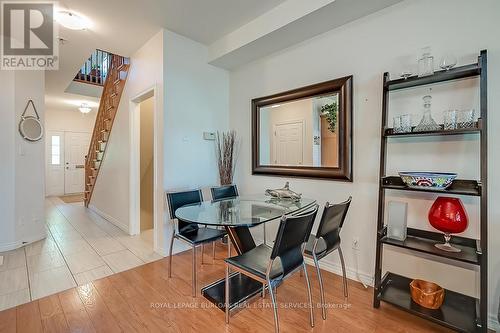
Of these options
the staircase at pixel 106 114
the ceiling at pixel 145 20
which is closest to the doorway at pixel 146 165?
the staircase at pixel 106 114

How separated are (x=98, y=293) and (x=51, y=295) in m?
0.38

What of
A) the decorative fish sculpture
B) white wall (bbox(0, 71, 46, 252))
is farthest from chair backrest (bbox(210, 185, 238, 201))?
white wall (bbox(0, 71, 46, 252))

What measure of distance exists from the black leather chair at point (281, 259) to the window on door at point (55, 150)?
27.0 feet

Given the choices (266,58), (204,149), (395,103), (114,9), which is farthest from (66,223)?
(395,103)

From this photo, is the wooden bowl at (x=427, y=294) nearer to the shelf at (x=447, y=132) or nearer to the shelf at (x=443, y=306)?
the shelf at (x=443, y=306)

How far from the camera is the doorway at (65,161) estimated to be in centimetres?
729

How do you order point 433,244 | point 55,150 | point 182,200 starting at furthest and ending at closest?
1. point 55,150
2. point 182,200
3. point 433,244

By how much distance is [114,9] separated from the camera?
248cm

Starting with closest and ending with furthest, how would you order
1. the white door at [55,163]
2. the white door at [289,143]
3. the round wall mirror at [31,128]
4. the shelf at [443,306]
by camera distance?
the shelf at [443,306] → the white door at [289,143] → the round wall mirror at [31,128] → the white door at [55,163]

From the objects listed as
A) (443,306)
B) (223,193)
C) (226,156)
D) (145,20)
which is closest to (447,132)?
(443,306)

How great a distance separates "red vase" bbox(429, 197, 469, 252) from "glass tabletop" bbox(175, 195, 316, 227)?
98 centimetres

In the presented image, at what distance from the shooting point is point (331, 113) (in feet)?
8.18

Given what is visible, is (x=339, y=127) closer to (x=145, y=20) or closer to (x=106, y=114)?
(x=145, y=20)

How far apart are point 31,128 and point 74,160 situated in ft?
17.2
